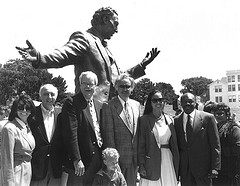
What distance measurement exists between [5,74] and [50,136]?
6493 centimetres

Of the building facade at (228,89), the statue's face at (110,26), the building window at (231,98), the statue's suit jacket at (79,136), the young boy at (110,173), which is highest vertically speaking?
the building facade at (228,89)

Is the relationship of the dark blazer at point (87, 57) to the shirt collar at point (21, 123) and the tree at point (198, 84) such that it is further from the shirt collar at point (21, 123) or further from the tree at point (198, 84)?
the tree at point (198, 84)

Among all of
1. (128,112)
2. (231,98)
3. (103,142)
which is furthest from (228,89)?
(103,142)

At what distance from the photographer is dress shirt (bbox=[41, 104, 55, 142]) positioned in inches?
208

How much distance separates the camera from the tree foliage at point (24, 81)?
58312 mm

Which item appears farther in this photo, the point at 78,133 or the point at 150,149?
the point at 150,149

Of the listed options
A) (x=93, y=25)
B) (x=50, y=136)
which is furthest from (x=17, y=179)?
(x=93, y=25)

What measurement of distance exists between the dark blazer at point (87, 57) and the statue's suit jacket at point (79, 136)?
0.98 m

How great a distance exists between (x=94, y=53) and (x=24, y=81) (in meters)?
56.0

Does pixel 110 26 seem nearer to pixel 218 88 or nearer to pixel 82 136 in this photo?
pixel 82 136

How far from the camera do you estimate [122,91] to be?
554 centimetres

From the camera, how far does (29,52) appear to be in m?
5.36

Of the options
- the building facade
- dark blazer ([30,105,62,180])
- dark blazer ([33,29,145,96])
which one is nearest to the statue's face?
dark blazer ([33,29,145,96])

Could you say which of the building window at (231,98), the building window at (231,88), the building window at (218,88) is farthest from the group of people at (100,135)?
the building window at (218,88)
